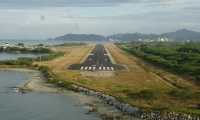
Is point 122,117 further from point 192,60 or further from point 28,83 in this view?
point 192,60

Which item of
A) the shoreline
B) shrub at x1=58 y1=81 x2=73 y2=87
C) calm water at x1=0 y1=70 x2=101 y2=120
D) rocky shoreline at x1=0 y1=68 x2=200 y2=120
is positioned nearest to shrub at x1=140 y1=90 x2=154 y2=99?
rocky shoreline at x1=0 y1=68 x2=200 y2=120

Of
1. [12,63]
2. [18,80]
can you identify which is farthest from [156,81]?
[12,63]

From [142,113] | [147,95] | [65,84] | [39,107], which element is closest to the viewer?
[142,113]


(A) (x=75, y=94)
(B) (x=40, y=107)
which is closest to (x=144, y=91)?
(A) (x=75, y=94)

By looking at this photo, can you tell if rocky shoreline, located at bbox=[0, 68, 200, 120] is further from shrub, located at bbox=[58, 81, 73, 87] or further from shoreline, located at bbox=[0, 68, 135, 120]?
shrub, located at bbox=[58, 81, 73, 87]

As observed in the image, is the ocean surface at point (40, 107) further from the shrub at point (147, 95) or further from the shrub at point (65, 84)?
the shrub at point (147, 95)

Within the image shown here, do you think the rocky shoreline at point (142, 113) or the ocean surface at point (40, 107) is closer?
the rocky shoreline at point (142, 113)

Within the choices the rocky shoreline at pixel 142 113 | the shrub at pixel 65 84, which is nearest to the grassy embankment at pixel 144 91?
the rocky shoreline at pixel 142 113

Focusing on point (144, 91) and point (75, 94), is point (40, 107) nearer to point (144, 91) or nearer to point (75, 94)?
point (75, 94)
